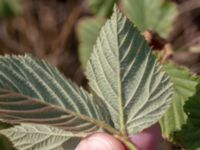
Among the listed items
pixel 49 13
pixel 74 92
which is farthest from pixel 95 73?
pixel 49 13

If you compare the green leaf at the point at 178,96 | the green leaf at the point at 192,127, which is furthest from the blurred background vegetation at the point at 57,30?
the green leaf at the point at 192,127

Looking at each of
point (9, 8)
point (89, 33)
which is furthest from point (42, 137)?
point (9, 8)

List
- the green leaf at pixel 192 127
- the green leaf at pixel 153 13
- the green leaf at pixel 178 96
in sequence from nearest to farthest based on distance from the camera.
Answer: the green leaf at pixel 192 127 < the green leaf at pixel 178 96 < the green leaf at pixel 153 13

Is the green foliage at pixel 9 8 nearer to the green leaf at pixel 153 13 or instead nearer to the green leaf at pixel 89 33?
the green leaf at pixel 89 33

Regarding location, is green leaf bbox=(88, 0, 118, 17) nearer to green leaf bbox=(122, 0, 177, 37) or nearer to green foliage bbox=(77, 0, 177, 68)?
green foliage bbox=(77, 0, 177, 68)

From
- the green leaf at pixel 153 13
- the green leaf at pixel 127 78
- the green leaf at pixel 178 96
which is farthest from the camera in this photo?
the green leaf at pixel 153 13

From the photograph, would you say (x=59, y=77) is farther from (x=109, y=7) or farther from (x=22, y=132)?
(x=109, y=7)

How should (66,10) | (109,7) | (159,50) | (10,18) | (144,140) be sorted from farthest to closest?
1. (66,10)
2. (10,18)
3. (109,7)
4. (159,50)
5. (144,140)

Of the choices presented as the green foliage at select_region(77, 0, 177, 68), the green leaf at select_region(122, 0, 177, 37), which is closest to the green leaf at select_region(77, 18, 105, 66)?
the green foliage at select_region(77, 0, 177, 68)
